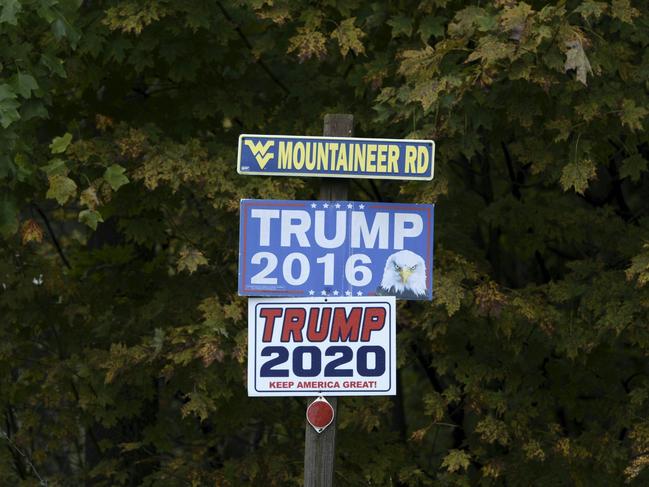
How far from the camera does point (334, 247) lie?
14.0 feet

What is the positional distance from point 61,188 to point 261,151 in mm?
2482

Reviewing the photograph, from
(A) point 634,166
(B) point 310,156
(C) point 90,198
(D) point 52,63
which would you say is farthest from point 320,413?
(A) point 634,166

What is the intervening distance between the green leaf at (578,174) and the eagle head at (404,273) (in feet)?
6.91

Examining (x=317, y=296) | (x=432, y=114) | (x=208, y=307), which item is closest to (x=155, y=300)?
(x=208, y=307)

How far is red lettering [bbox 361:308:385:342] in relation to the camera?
425cm

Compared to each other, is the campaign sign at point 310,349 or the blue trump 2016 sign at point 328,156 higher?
the blue trump 2016 sign at point 328,156

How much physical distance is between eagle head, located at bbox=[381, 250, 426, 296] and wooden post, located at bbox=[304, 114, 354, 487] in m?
0.32

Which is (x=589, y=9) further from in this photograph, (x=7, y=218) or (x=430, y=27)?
(x=7, y=218)

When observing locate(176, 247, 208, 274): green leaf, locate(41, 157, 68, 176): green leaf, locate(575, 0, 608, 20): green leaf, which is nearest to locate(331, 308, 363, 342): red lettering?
locate(176, 247, 208, 274): green leaf

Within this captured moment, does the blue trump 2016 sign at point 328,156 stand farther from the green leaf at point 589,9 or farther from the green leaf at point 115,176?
the green leaf at point 115,176

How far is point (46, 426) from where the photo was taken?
26.0ft

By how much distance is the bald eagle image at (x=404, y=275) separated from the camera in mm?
4301

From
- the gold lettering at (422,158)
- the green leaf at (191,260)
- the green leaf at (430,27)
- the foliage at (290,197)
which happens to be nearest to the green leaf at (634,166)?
the foliage at (290,197)

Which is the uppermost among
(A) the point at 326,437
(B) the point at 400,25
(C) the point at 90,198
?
(B) the point at 400,25
